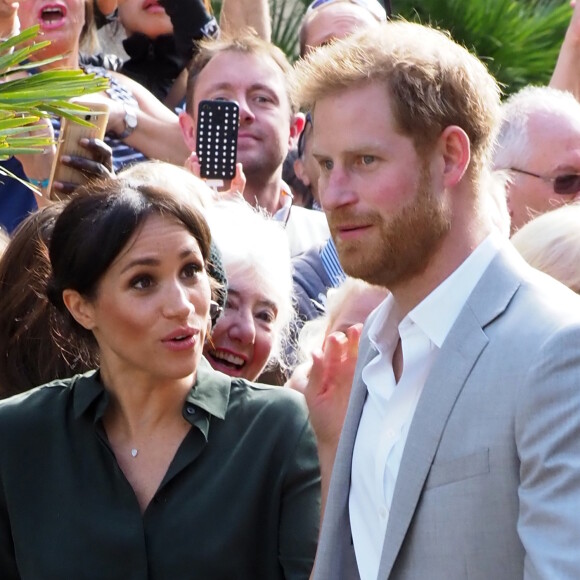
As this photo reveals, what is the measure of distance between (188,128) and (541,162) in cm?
133

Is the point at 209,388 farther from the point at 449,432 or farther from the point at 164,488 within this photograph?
the point at 449,432

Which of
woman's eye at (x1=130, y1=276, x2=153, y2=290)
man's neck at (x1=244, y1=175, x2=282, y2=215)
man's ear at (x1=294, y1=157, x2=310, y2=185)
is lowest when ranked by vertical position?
man's ear at (x1=294, y1=157, x2=310, y2=185)

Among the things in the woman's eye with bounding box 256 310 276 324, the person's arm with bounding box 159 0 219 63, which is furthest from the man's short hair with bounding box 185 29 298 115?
the woman's eye with bounding box 256 310 276 324

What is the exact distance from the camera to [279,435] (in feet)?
9.98

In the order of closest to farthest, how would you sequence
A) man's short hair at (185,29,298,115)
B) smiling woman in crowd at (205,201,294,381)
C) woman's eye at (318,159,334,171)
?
woman's eye at (318,159,334,171), smiling woman in crowd at (205,201,294,381), man's short hair at (185,29,298,115)

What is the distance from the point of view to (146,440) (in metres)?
3.09

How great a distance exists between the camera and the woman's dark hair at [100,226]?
123 inches

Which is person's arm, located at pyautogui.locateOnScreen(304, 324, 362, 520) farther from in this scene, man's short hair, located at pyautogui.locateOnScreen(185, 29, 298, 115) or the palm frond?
man's short hair, located at pyautogui.locateOnScreen(185, 29, 298, 115)

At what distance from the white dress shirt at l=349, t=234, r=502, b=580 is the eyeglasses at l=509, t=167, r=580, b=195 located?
2.44 m

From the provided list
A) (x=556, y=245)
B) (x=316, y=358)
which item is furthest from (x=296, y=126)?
(x=316, y=358)

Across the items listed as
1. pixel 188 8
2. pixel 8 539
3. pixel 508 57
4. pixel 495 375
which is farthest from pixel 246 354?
pixel 508 57

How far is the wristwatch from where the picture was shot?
498 centimetres

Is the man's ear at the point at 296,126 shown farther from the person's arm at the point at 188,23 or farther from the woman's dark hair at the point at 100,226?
the woman's dark hair at the point at 100,226

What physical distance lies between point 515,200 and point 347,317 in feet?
4.71
